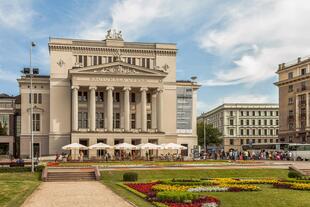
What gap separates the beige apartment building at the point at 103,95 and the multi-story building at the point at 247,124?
79.7m

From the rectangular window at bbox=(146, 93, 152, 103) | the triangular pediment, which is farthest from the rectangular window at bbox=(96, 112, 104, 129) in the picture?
the rectangular window at bbox=(146, 93, 152, 103)

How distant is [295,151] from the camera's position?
295 feet

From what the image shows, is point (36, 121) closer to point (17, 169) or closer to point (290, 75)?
point (17, 169)

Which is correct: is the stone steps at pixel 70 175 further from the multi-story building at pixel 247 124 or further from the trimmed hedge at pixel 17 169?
the multi-story building at pixel 247 124

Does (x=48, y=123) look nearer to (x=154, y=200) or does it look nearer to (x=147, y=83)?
(x=147, y=83)

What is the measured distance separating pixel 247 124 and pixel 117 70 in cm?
10321

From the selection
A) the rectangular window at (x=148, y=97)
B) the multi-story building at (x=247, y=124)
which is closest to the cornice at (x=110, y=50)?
the rectangular window at (x=148, y=97)

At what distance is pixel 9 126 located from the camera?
117m

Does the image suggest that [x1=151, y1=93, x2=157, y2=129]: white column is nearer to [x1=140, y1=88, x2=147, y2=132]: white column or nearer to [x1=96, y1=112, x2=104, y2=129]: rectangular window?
[x1=140, y1=88, x2=147, y2=132]: white column

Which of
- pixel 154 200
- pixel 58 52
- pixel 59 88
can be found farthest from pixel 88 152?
pixel 154 200

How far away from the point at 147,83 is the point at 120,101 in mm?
7766

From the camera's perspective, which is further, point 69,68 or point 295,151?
point 69,68

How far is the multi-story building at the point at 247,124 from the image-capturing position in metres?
188

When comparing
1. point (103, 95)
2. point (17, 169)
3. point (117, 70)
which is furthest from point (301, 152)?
point (17, 169)
